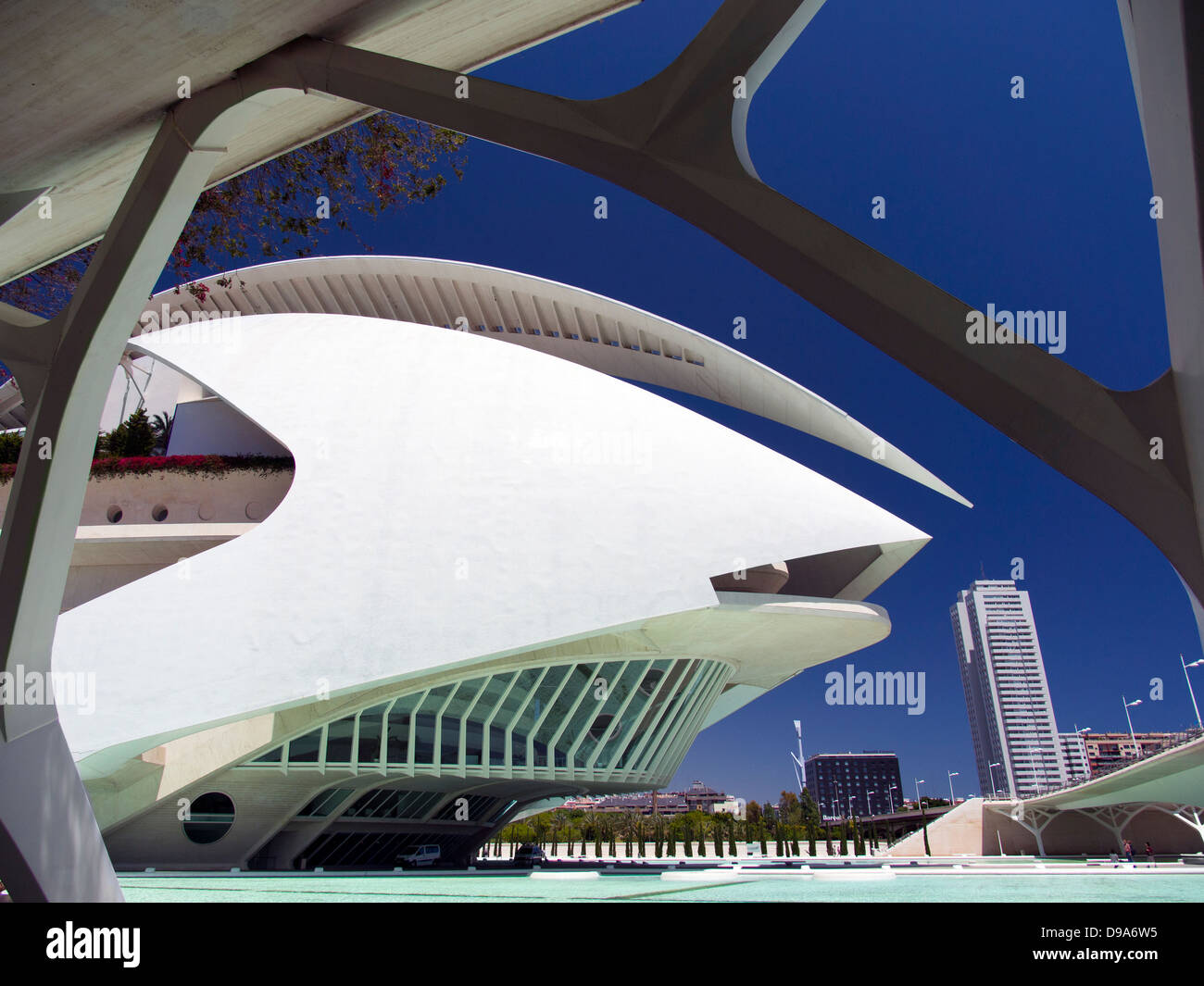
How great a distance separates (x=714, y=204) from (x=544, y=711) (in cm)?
1384

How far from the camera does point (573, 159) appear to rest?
2.74 m

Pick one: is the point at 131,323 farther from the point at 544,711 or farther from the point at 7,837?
the point at 544,711

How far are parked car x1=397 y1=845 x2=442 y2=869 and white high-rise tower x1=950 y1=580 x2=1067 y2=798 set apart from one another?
144957 mm

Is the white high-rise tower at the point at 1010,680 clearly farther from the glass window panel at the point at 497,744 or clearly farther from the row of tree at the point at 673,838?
the glass window panel at the point at 497,744

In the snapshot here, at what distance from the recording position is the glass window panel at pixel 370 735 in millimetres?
14242

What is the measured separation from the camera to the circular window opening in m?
14.8

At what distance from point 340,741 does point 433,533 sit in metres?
4.21

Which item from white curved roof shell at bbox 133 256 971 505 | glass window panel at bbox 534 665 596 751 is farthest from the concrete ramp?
glass window panel at bbox 534 665 596 751

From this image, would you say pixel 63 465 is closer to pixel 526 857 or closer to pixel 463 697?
pixel 463 697

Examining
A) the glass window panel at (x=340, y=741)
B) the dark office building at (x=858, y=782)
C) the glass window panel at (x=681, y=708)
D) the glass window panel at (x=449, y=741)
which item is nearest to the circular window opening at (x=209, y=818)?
the glass window panel at (x=340, y=741)

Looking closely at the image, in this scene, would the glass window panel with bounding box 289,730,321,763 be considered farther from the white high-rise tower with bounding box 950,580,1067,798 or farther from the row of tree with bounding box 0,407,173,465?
the white high-rise tower with bounding box 950,580,1067,798

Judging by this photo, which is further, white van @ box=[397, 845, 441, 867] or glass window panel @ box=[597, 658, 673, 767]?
white van @ box=[397, 845, 441, 867]

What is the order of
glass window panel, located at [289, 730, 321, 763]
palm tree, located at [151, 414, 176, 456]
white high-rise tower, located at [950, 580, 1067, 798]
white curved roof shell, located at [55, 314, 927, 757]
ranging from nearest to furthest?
1. white curved roof shell, located at [55, 314, 927, 757]
2. glass window panel, located at [289, 730, 321, 763]
3. palm tree, located at [151, 414, 176, 456]
4. white high-rise tower, located at [950, 580, 1067, 798]

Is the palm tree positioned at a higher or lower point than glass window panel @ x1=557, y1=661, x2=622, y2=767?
higher
